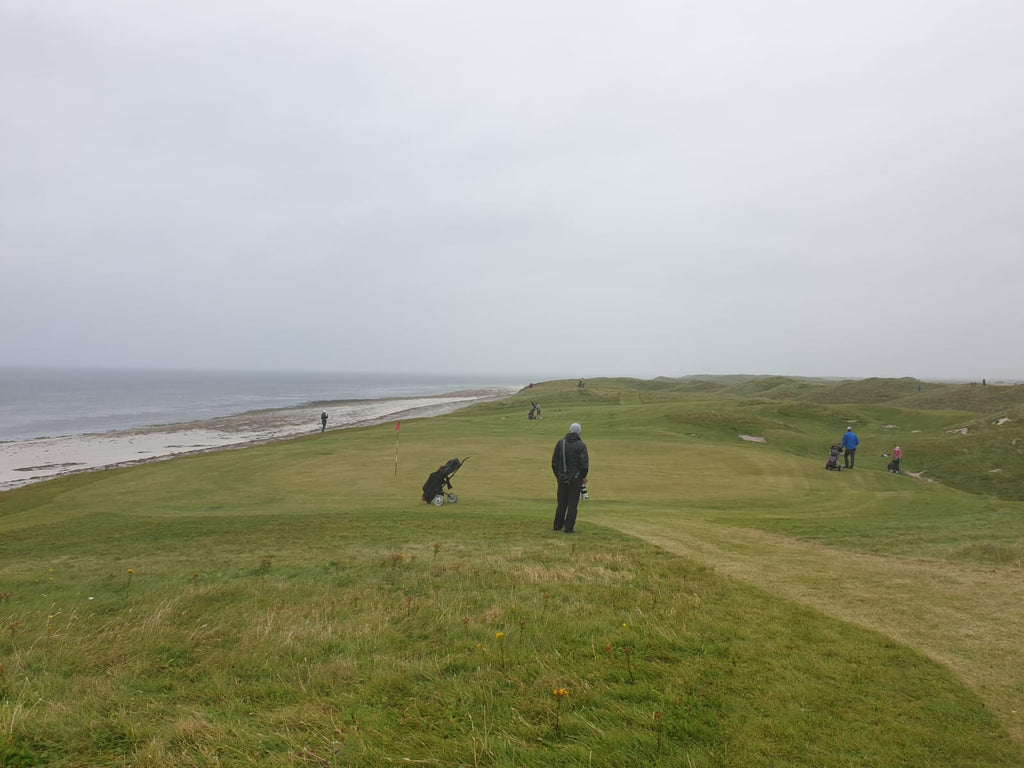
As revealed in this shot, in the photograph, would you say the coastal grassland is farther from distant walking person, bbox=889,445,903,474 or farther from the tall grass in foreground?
distant walking person, bbox=889,445,903,474

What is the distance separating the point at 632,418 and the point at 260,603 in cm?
3853

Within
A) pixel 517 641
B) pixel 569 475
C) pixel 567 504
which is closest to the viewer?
pixel 517 641

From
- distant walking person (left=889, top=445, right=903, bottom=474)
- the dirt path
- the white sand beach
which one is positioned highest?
the dirt path

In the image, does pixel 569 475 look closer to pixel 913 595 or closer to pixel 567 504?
pixel 567 504

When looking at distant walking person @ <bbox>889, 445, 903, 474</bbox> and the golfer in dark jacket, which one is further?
distant walking person @ <bbox>889, 445, 903, 474</bbox>

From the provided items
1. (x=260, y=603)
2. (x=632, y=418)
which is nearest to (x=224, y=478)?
(x=260, y=603)

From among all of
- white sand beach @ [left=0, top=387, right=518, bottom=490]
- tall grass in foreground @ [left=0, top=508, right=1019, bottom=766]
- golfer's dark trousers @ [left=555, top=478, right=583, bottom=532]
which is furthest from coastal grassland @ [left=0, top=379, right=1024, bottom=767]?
white sand beach @ [left=0, top=387, right=518, bottom=490]

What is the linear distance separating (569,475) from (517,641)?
695 centimetres

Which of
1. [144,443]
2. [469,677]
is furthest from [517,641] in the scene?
[144,443]

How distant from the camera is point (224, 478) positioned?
2358 centimetres

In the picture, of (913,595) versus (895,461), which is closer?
(913,595)

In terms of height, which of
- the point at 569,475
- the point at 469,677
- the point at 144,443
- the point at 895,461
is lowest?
the point at 144,443

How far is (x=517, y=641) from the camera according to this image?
18.9ft

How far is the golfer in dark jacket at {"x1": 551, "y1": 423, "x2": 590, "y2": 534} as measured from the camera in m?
12.5
